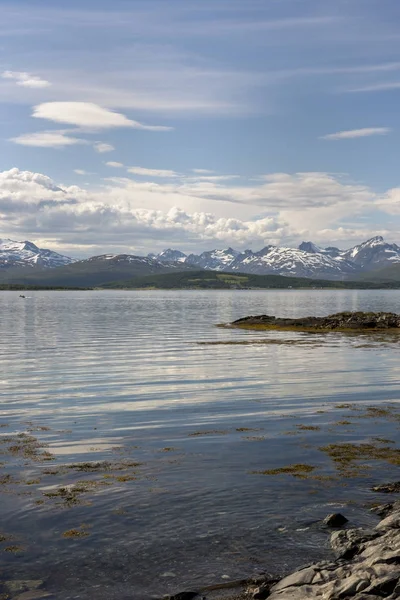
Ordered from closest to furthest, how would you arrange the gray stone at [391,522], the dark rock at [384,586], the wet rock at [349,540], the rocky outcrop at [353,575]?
the dark rock at [384,586] → the rocky outcrop at [353,575] → the wet rock at [349,540] → the gray stone at [391,522]

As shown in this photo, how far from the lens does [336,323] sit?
10462 cm

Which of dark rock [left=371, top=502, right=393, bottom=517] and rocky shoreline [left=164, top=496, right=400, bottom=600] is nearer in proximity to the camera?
rocky shoreline [left=164, top=496, right=400, bottom=600]

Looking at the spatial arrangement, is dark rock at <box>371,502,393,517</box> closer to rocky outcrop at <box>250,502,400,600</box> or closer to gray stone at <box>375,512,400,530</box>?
gray stone at <box>375,512,400,530</box>

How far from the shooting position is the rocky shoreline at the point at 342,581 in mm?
12320

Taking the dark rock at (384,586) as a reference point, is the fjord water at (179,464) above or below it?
below

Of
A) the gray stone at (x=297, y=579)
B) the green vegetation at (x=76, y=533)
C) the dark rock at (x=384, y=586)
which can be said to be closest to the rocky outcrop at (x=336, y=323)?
the green vegetation at (x=76, y=533)

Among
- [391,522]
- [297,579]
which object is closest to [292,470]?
[391,522]

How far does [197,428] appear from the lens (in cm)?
2983

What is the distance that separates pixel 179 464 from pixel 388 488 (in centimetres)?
797

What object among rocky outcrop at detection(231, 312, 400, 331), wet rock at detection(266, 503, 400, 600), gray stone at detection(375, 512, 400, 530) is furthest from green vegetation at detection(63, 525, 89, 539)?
rocky outcrop at detection(231, 312, 400, 331)

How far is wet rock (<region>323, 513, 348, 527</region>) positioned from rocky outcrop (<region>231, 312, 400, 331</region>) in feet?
278

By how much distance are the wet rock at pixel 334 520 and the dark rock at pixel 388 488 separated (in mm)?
3572

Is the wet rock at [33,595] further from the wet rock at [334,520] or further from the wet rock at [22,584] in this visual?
the wet rock at [334,520]

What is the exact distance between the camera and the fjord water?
50.0 feet
